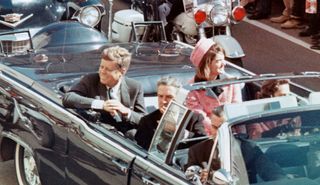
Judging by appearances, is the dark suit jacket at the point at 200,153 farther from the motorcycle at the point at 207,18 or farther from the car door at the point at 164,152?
the motorcycle at the point at 207,18

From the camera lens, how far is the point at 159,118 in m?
6.60

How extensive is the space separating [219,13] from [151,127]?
16.5ft

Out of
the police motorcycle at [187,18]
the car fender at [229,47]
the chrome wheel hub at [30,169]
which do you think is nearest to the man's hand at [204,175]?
the chrome wheel hub at [30,169]

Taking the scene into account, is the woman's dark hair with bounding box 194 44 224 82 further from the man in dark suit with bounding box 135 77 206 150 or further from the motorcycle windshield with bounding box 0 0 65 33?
the motorcycle windshield with bounding box 0 0 65 33

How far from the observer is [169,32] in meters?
12.2

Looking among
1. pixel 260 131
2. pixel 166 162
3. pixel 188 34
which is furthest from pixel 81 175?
pixel 188 34

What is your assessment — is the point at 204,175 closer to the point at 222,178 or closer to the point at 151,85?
the point at 222,178

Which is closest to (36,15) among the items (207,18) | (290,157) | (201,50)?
(207,18)

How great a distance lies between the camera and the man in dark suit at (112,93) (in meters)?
6.86

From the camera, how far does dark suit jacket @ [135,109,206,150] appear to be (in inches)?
252

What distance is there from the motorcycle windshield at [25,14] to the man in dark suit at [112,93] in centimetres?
437

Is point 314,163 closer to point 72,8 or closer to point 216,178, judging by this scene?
point 216,178

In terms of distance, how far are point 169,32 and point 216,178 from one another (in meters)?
6.93

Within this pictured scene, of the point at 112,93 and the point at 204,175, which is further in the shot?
the point at 112,93
